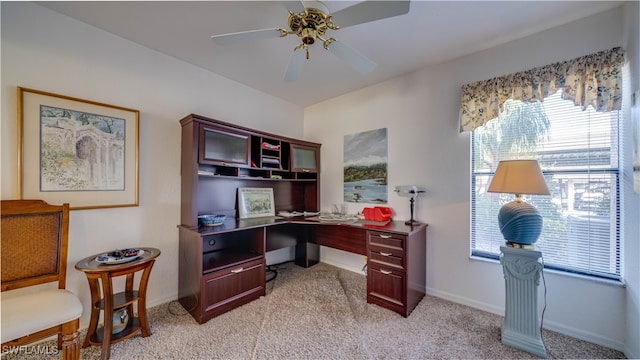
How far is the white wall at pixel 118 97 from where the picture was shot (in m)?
1.63

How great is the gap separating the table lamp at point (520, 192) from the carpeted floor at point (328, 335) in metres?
0.83

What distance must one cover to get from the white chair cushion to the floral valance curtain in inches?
131

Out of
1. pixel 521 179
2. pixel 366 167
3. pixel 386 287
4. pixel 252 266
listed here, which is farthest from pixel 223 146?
pixel 521 179

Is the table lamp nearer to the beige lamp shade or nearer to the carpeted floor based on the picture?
the beige lamp shade

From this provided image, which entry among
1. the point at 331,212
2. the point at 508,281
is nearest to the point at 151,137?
the point at 331,212

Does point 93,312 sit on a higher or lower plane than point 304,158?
lower

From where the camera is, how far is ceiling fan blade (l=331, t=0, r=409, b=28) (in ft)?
3.89

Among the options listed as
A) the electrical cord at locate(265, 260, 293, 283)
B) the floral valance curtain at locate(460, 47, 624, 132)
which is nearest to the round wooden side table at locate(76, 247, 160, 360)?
the electrical cord at locate(265, 260, 293, 283)

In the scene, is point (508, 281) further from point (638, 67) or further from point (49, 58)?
point (49, 58)

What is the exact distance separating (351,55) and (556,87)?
Result: 1728 millimetres

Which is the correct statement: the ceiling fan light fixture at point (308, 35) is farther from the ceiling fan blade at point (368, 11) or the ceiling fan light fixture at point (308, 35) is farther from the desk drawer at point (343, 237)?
the desk drawer at point (343, 237)

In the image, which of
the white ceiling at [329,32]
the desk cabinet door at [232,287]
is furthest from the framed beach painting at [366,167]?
the desk cabinet door at [232,287]

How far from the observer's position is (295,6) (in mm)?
1311

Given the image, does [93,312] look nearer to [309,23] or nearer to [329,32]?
[309,23]
